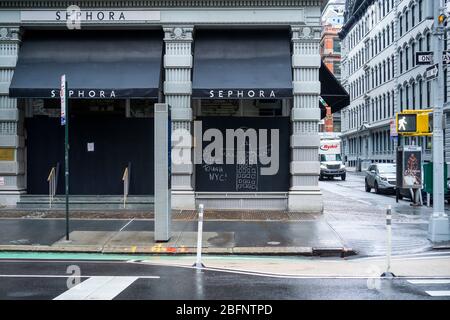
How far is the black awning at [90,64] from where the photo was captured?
15852mm

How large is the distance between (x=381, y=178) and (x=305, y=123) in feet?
40.4

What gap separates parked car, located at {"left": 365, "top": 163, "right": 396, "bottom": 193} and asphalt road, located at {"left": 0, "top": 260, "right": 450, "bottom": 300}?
18840 millimetres

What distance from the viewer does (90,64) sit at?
16.6m

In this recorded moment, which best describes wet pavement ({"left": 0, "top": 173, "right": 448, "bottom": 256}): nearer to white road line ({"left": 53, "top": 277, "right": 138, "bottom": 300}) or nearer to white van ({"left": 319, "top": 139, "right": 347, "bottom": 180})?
white road line ({"left": 53, "top": 277, "right": 138, "bottom": 300})

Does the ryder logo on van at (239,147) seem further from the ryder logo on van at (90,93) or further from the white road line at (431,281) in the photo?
the white road line at (431,281)

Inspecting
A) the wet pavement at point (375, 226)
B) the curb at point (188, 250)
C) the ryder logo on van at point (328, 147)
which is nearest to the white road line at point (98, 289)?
the curb at point (188, 250)

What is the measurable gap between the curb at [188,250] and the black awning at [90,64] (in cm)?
581

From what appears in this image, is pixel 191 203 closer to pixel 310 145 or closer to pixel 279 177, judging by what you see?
pixel 279 177

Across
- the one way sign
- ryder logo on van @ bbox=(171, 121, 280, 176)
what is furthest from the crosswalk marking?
ryder logo on van @ bbox=(171, 121, 280, 176)

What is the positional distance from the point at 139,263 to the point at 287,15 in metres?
10.0

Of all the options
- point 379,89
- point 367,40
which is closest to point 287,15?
point 379,89

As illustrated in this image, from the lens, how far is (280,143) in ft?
56.2

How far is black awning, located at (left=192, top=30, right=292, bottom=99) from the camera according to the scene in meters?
15.7
